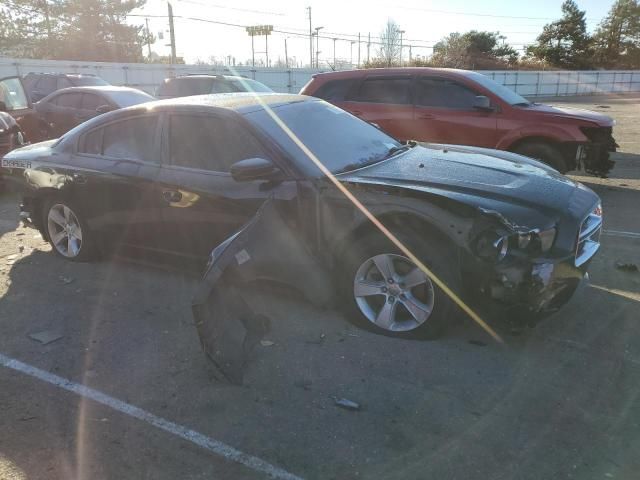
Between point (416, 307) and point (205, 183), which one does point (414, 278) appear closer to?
point (416, 307)

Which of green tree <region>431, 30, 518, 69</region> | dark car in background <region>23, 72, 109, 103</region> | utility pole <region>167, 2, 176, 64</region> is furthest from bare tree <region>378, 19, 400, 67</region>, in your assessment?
dark car in background <region>23, 72, 109, 103</region>

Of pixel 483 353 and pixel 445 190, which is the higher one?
pixel 445 190

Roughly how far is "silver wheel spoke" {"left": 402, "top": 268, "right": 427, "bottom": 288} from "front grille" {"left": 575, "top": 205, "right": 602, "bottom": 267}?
97 centimetres

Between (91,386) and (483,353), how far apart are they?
2504 mm

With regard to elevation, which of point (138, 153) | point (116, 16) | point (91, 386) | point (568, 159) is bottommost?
point (91, 386)

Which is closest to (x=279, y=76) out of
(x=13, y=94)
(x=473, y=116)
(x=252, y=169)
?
(x=13, y=94)

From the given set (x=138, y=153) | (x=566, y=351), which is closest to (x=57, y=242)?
(x=138, y=153)

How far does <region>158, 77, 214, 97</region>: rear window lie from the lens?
1225 cm

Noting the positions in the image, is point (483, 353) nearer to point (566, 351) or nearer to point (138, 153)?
point (566, 351)

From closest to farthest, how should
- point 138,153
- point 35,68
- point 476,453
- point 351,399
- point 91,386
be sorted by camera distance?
1. point 476,453
2. point 351,399
3. point 91,386
4. point 138,153
5. point 35,68

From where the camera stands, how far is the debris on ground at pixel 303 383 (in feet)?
10.6

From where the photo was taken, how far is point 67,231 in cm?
539

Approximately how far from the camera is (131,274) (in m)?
5.12

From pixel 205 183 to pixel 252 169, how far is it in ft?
2.18
